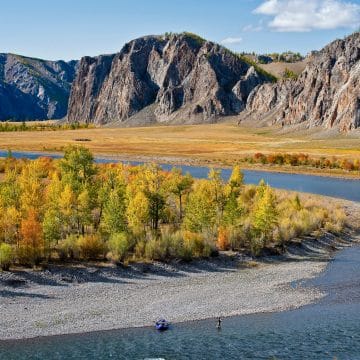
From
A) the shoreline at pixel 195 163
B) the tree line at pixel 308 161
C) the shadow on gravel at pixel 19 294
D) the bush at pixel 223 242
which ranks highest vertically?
the tree line at pixel 308 161

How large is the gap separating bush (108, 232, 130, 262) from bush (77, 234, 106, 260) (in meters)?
1.12

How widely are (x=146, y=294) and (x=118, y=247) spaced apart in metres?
7.12

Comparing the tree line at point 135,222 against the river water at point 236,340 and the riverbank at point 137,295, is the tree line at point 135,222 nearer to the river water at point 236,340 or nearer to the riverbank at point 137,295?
the riverbank at point 137,295

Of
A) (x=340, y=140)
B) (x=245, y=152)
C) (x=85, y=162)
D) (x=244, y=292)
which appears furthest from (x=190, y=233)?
(x=340, y=140)

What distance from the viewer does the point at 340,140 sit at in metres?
195

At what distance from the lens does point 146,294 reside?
1527 inches

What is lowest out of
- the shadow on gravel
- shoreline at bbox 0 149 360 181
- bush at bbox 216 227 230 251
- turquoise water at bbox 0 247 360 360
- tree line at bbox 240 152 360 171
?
turquoise water at bbox 0 247 360 360

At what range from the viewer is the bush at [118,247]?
44.9m

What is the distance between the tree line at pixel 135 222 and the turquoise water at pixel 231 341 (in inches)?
505

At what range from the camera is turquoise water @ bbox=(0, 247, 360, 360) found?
29172 millimetres

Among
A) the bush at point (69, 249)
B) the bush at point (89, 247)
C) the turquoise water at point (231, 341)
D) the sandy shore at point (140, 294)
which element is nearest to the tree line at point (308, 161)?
the sandy shore at point (140, 294)

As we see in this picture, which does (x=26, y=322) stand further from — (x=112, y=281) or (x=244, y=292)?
(x=244, y=292)

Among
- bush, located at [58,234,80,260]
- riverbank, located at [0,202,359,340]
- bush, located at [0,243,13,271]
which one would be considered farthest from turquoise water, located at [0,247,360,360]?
bush, located at [58,234,80,260]

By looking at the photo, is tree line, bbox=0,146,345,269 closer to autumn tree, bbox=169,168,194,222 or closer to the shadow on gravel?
autumn tree, bbox=169,168,194,222
